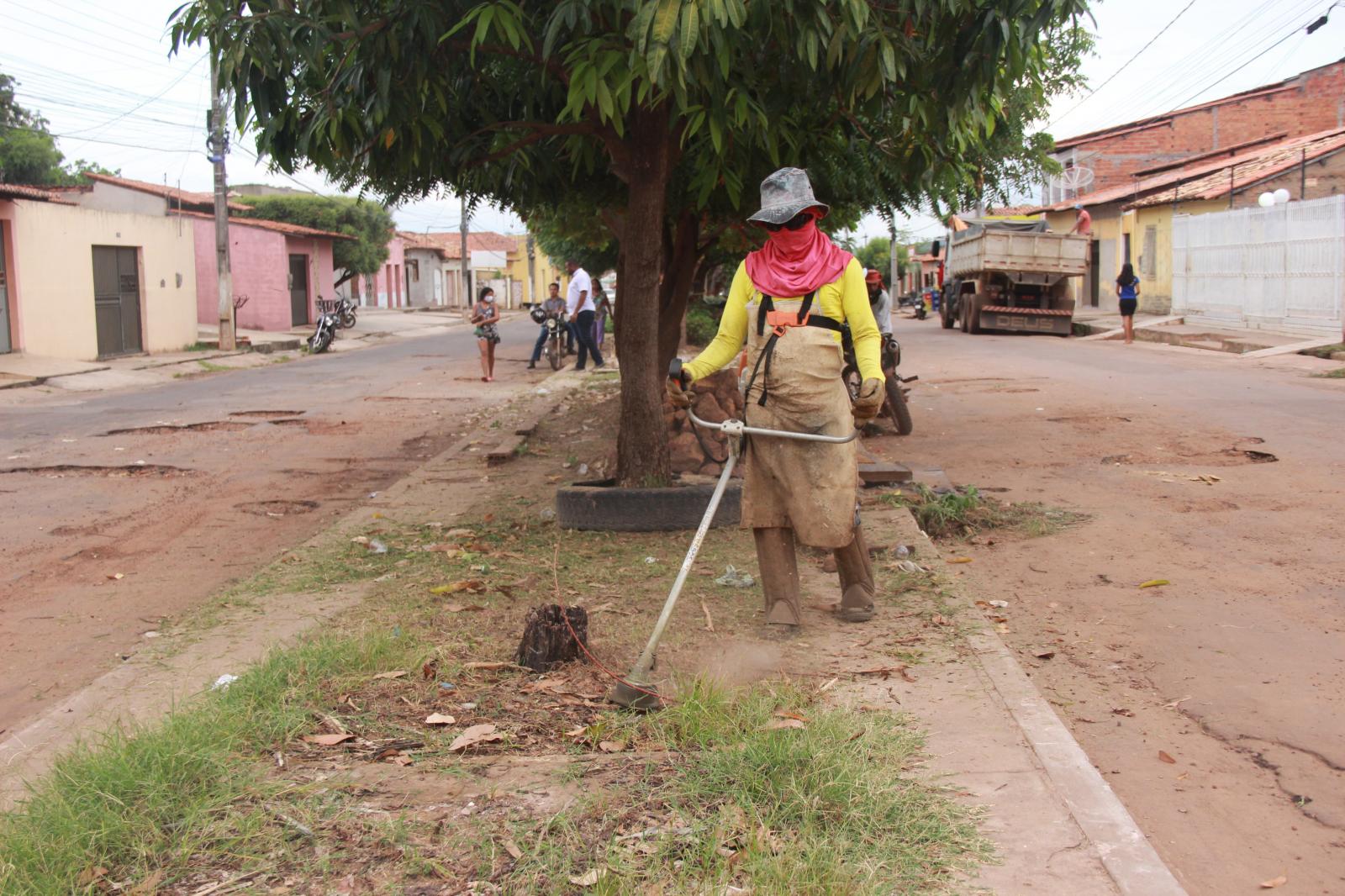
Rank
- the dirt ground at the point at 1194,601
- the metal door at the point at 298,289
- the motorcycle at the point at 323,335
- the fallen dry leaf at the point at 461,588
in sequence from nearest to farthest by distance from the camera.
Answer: the dirt ground at the point at 1194,601
the fallen dry leaf at the point at 461,588
the motorcycle at the point at 323,335
the metal door at the point at 298,289

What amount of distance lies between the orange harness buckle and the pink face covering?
7 cm

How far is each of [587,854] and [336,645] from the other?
1779 mm

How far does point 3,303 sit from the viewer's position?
803 inches

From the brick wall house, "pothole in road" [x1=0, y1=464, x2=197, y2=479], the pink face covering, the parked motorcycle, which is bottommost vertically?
"pothole in road" [x1=0, y1=464, x2=197, y2=479]

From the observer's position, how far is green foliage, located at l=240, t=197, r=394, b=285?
135 feet

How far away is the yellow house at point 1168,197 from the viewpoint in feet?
89.4

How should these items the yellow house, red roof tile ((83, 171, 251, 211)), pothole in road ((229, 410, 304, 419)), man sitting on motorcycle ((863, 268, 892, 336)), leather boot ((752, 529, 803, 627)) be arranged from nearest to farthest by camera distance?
leather boot ((752, 529, 803, 627)) < man sitting on motorcycle ((863, 268, 892, 336)) < pothole in road ((229, 410, 304, 419)) < the yellow house < red roof tile ((83, 171, 251, 211))

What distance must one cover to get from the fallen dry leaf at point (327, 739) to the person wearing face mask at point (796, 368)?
1.84m

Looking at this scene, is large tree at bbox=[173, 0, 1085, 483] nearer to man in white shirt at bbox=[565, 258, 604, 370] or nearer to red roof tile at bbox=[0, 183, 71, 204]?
man in white shirt at bbox=[565, 258, 604, 370]

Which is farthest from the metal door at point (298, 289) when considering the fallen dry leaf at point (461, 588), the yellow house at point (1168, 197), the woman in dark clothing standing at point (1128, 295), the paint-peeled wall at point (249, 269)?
the fallen dry leaf at point (461, 588)

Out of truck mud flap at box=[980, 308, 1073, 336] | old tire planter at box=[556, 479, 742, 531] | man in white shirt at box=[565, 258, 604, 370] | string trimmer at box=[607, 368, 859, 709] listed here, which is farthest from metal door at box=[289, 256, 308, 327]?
string trimmer at box=[607, 368, 859, 709]

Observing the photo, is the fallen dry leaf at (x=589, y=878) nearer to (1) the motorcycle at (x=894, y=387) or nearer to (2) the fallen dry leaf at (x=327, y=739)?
(2) the fallen dry leaf at (x=327, y=739)

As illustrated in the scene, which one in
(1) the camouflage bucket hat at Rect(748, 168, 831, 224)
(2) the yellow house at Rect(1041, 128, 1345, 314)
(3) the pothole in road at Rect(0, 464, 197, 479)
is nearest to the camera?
(1) the camouflage bucket hat at Rect(748, 168, 831, 224)

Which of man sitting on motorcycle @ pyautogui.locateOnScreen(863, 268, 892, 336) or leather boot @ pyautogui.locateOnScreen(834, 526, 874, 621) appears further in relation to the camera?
man sitting on motorcycle @ pyautogui.locateOnScreen(863, 268, 892, 336)
